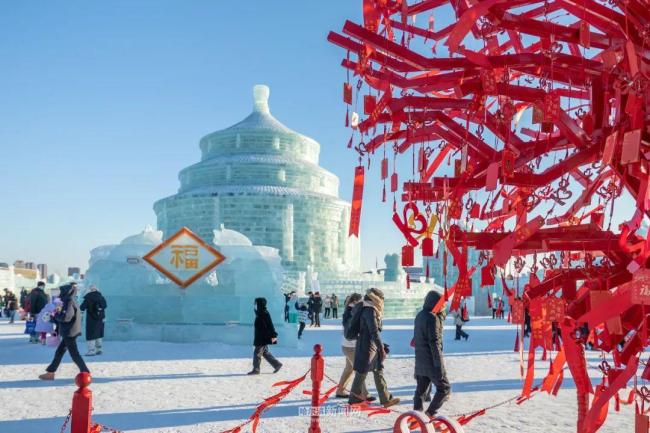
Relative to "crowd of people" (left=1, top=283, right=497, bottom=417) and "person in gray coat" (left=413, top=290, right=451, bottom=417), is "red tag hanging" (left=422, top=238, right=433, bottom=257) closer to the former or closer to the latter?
"crowd of people" (left=1, top=283, right=497, bottom=417)

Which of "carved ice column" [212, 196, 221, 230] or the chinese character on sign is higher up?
"carved ice column" [212, 196, 221, 230]

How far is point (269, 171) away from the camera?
3700 cm

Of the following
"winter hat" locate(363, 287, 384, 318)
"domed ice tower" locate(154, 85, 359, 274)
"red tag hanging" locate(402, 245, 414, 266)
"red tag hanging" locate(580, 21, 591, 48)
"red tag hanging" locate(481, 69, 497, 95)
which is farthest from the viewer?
"domed ice tower" locate(154, 85, 359, 274)

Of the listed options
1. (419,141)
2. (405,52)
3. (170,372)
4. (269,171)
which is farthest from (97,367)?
(269,171)

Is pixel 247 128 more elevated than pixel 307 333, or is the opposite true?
pixel 247 128

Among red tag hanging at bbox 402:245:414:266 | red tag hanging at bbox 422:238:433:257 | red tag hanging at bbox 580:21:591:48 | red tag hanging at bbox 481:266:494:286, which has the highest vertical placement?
red tag hanging at bbox 580:21:591:48

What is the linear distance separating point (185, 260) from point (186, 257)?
92mm

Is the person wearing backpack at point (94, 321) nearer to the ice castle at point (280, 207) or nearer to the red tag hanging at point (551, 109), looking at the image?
the red tag hanging at point (551, 109)

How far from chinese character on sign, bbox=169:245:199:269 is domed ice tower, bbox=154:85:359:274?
1931 centimetres

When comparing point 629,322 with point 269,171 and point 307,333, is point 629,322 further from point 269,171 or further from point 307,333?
point 269,171

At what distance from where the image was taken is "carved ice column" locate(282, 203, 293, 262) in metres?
36.4

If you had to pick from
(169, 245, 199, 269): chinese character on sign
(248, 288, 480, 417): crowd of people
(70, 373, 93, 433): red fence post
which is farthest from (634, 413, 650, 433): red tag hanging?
(169, 245, 199, 269): chinese character on sign

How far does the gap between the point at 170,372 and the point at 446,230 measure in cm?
762

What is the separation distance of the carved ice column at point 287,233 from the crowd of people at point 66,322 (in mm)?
20506
